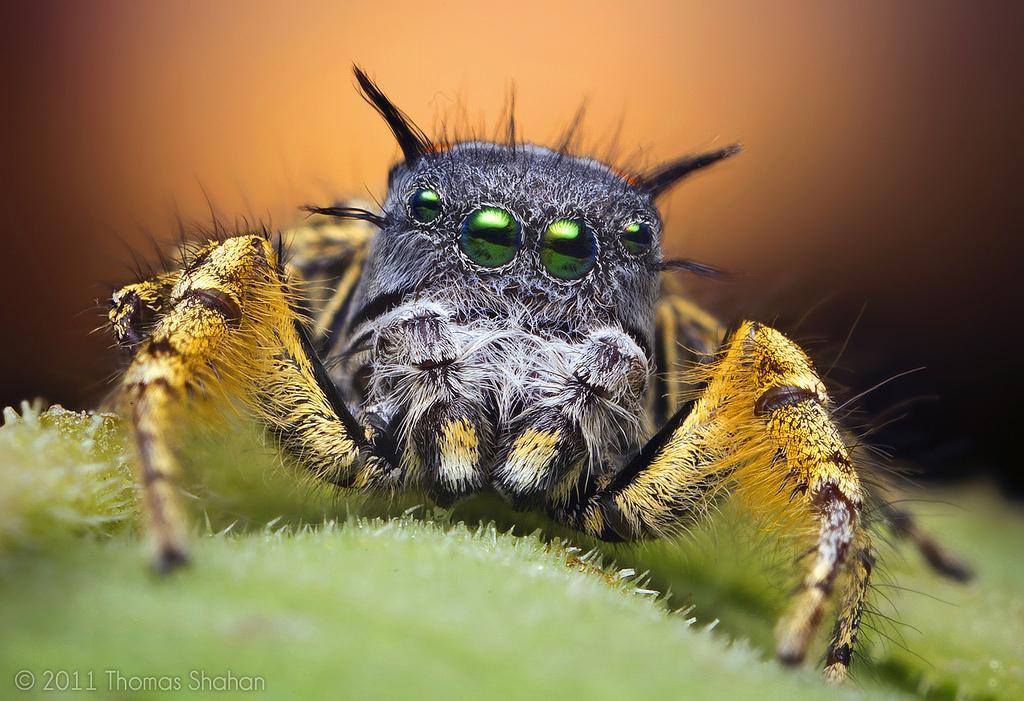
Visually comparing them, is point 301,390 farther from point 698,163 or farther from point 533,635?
point 698,163

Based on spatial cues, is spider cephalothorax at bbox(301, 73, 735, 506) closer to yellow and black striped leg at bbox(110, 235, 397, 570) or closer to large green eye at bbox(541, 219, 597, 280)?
large green eye at bbox(541, 219, 597, 280)

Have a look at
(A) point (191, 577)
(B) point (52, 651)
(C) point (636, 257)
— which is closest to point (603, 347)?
(C) point (636, 257)

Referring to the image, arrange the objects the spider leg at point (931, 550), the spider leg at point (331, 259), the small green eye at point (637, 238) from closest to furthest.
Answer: the small green eye at point (637, 238)
the spider leg at point (331, 259)
the spider leg at point (931, 550)

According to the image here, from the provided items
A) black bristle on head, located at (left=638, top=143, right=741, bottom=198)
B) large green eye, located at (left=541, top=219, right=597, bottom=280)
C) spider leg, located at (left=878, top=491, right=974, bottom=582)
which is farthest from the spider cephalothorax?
spider leg, located at (left=878, top=491, right=974, bottom=582)

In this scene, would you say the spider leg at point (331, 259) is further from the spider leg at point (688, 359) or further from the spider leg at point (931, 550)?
the spider leg at point (931, 550)

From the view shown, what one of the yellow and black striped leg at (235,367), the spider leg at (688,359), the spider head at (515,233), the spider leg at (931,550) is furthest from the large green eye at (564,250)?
the spider leg at (931,550)

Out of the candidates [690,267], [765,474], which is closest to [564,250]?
[690,267]
